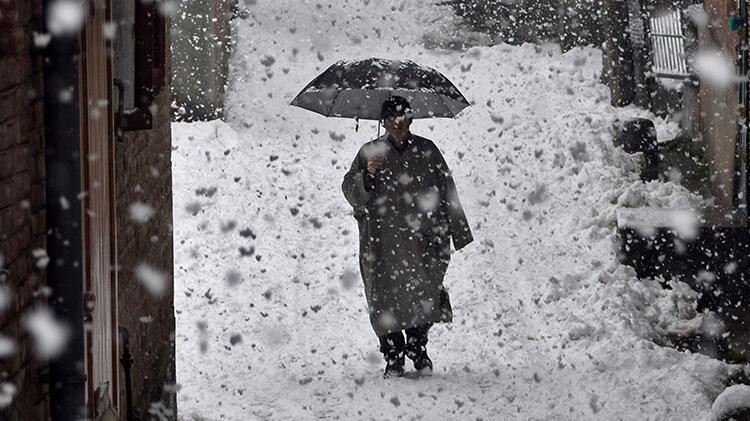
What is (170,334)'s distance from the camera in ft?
23.2

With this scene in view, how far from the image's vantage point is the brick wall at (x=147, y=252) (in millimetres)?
5039

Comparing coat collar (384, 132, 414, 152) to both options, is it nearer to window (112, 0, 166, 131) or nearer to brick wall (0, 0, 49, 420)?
window (112, 0, 166, 131)

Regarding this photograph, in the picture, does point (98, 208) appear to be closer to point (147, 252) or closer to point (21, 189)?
point (21, 189)

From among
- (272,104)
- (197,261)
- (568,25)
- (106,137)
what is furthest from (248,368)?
(568,25)

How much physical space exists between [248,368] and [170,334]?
1.23m

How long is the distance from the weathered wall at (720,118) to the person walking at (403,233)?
9.81 ft

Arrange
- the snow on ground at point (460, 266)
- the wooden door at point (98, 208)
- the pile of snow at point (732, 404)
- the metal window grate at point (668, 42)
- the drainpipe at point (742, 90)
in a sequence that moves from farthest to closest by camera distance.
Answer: the metal window grate at point (668, 42)
the drainpipe at point (742, 90)
the snow on ground at point (460, 266)
the pile of snow at point (732, 404)
the wooden door at point (98, 208)

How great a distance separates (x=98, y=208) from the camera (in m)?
3.76

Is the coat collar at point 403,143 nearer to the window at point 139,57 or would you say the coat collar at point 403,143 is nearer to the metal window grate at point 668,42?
the window at point 139,57

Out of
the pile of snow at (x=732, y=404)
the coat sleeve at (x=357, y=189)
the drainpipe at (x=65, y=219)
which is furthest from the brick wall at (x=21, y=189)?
the coat sleeve at (x=357, y=189)

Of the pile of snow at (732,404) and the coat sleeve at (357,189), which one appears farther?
the coat sleeve at (357,189)

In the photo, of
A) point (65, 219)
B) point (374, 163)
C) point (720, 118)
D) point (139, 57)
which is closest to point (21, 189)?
point (65, 219)

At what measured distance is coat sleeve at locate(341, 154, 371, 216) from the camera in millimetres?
7535

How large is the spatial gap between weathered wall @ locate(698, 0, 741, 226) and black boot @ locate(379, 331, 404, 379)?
10.8 ft
